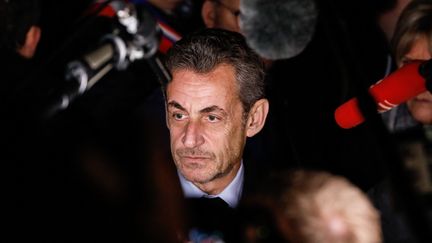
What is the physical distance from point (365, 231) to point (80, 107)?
0.69m

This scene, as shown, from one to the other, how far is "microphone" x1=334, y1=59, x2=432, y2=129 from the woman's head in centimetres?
84

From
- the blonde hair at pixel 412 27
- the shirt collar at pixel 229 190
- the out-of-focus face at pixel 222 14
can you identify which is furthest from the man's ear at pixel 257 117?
the blonde hair at pixel 412 27

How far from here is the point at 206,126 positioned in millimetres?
1681

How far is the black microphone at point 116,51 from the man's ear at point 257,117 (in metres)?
0.93

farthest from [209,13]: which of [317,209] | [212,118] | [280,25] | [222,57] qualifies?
[317,209]

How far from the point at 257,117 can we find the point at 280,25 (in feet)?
1.77

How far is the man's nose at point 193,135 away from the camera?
164 cm

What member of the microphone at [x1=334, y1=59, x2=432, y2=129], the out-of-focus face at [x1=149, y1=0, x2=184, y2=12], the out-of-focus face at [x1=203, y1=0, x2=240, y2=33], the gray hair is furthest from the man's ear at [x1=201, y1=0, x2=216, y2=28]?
the microphone at [x1=334, y1=59, x2=432, y2=129]

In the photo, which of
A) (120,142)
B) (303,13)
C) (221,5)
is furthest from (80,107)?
(221,5)

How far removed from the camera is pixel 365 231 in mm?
923

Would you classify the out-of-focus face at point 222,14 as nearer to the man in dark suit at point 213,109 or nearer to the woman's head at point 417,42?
the man in dark suit at point 213,109

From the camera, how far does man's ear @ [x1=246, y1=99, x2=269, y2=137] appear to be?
179 centimetres

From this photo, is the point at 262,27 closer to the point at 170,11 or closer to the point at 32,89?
the point at 32,89

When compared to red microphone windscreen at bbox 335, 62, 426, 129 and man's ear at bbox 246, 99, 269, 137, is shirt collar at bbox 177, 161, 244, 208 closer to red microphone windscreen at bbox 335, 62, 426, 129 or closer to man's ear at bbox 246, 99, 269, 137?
man's ear at bbox 246, 99, 269, 137
